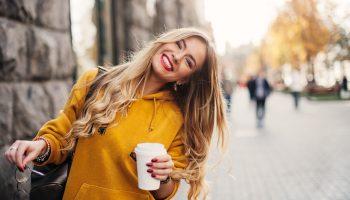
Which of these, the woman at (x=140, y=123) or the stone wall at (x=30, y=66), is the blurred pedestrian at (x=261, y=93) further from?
the woman at (x=140, y=123)

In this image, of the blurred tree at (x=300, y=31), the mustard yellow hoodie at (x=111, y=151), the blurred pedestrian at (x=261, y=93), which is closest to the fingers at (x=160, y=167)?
the mustard yellow hoodie at (x=111, y=151)

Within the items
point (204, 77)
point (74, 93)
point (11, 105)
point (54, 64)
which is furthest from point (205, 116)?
point (54, 64)

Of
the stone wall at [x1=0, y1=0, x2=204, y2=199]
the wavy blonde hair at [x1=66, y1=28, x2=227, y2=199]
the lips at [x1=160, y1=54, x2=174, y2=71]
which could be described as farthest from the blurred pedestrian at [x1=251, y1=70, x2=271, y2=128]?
the lips at [x1=160, y1=54, x2=174, y2=71]

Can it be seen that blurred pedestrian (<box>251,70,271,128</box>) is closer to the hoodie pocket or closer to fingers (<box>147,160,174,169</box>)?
the hoodie pocket

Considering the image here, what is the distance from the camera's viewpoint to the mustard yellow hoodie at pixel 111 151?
2393 millimetres

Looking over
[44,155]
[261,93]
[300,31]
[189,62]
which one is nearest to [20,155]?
[44,155]

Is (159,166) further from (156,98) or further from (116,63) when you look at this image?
(116,63)

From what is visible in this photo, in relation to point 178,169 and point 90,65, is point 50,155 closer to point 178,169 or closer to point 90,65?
point 178,169

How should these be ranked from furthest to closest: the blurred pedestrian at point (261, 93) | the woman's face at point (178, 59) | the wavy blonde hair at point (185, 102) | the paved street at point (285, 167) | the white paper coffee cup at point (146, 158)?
the blurred pedestrian at point (261, 93), the paved street at point (285, 167), the woman's face at point (178, 59), the wavy blonde hair at point (185, 102), the white paper coffee cup at point (146, 158)

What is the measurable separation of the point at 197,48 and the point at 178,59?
6.3 inches

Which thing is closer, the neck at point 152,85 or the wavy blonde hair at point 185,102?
the wavy blonde hair at point 185,102

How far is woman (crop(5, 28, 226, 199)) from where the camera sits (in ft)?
7.86

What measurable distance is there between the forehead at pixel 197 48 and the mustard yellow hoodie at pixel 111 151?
0.38 metres

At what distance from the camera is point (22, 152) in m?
2.21
